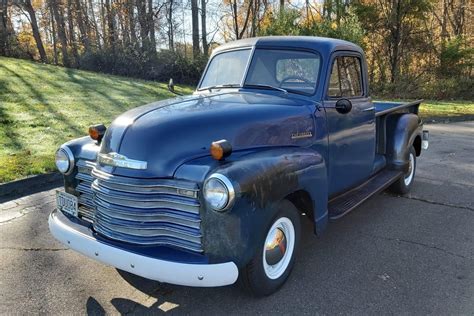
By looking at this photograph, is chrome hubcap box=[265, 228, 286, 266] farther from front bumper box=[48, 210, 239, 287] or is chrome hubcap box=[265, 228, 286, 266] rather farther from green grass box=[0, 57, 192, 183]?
green grass box=[0, 57, 192, 183]

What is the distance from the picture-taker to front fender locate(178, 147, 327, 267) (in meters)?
2.56

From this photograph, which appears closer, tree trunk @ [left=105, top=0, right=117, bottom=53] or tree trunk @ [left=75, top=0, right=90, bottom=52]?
tree trunk @ [left=105, top=0, right=117, bottom=53]

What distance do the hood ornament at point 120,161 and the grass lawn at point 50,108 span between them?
3511 millimetres

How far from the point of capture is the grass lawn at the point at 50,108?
7.05 m

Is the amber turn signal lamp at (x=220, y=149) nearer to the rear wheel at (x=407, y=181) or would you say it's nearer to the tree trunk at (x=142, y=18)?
the rear wheel at (x=407, y=181)

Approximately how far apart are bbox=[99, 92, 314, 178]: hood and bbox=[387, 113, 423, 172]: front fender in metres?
2.11

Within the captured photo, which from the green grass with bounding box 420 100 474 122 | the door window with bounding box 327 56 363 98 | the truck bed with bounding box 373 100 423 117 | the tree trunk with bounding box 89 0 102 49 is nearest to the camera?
the door window with bounding box 327 56 363 98

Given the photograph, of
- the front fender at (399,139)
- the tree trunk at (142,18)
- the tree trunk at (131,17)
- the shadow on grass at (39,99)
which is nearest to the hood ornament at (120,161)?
the front fender at (399,139)

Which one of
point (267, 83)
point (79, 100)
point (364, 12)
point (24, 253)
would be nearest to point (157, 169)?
point (267, 83)

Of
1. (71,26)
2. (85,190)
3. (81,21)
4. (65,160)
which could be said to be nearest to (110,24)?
(81,21)

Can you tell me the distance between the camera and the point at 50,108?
11.2 metres

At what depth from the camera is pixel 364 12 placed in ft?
67.7

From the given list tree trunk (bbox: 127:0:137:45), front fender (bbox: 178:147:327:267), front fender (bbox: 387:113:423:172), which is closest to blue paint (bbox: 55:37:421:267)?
front fender (bbox: 178:147:327:267)

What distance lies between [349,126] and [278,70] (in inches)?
37.1
